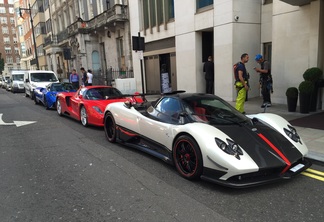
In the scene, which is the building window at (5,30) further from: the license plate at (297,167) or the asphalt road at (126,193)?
the license plate at (297,167)

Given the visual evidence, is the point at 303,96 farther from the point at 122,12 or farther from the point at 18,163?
the point at 122,12

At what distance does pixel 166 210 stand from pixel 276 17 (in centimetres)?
931

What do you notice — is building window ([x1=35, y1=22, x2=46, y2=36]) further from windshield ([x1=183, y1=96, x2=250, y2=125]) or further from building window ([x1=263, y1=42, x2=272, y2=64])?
windshield ([x1=183, y1=96, x2=250, y2=125])

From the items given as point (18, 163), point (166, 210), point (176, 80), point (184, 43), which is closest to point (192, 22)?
point (184, 43)

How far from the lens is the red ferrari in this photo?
7.75 m

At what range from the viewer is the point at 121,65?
22.3 m

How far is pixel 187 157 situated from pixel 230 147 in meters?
0.69

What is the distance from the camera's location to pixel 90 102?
26.7ft

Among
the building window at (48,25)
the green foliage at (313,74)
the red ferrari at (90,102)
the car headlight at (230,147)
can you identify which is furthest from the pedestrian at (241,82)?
the building window at (48,25)

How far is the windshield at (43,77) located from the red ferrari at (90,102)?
8426mm

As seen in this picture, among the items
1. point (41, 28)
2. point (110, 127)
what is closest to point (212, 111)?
point (110, 127)

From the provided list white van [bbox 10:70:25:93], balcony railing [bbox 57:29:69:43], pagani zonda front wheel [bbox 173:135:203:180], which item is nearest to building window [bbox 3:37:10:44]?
balcony railing [bbox 57:29:69:43]

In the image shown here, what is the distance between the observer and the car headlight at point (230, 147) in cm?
354

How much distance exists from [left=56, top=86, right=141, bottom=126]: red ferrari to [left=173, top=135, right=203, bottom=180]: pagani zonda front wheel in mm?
3530
